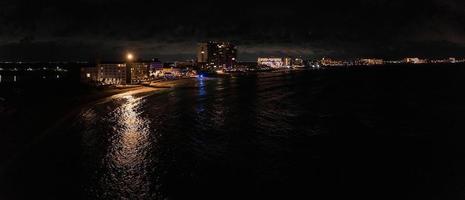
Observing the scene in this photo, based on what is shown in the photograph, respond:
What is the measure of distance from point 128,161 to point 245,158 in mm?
10610

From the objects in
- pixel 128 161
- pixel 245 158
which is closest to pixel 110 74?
A: pixel 128 161

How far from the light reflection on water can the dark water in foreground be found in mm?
86

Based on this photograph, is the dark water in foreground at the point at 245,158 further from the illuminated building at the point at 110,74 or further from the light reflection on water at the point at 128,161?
the illuminated building at the point at 110,74

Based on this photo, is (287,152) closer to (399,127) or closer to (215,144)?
(215,144)

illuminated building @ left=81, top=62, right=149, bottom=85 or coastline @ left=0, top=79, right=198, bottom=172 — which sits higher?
illuminated building @ left=81, top=62, right=149, bottom=85

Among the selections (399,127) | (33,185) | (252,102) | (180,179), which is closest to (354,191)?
(180,179)

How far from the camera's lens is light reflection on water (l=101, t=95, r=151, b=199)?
93.9ft

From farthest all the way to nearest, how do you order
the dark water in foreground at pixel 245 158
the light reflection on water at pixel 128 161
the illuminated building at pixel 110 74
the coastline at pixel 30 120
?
the illuminated building at pixel 110 74 < the coastline at pixel 30 120 < the light reflection on water at pixel 128 161 < the dark water in foreground at pixel 245 158

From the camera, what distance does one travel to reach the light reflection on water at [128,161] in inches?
1127

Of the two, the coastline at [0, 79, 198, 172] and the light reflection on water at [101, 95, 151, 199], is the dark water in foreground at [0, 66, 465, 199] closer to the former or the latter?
the light reflection on water at [101, 95, 151, 199]

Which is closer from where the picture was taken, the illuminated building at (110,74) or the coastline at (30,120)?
the coastline at (30,120)

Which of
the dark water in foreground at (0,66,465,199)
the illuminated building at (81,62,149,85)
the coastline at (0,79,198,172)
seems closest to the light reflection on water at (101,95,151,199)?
the dark water in foreground at (0,66,465,199)

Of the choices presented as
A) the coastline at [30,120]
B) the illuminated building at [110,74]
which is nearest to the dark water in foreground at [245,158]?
the coastline at [30,120]

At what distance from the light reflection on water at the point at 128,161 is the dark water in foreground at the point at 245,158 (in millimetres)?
86
